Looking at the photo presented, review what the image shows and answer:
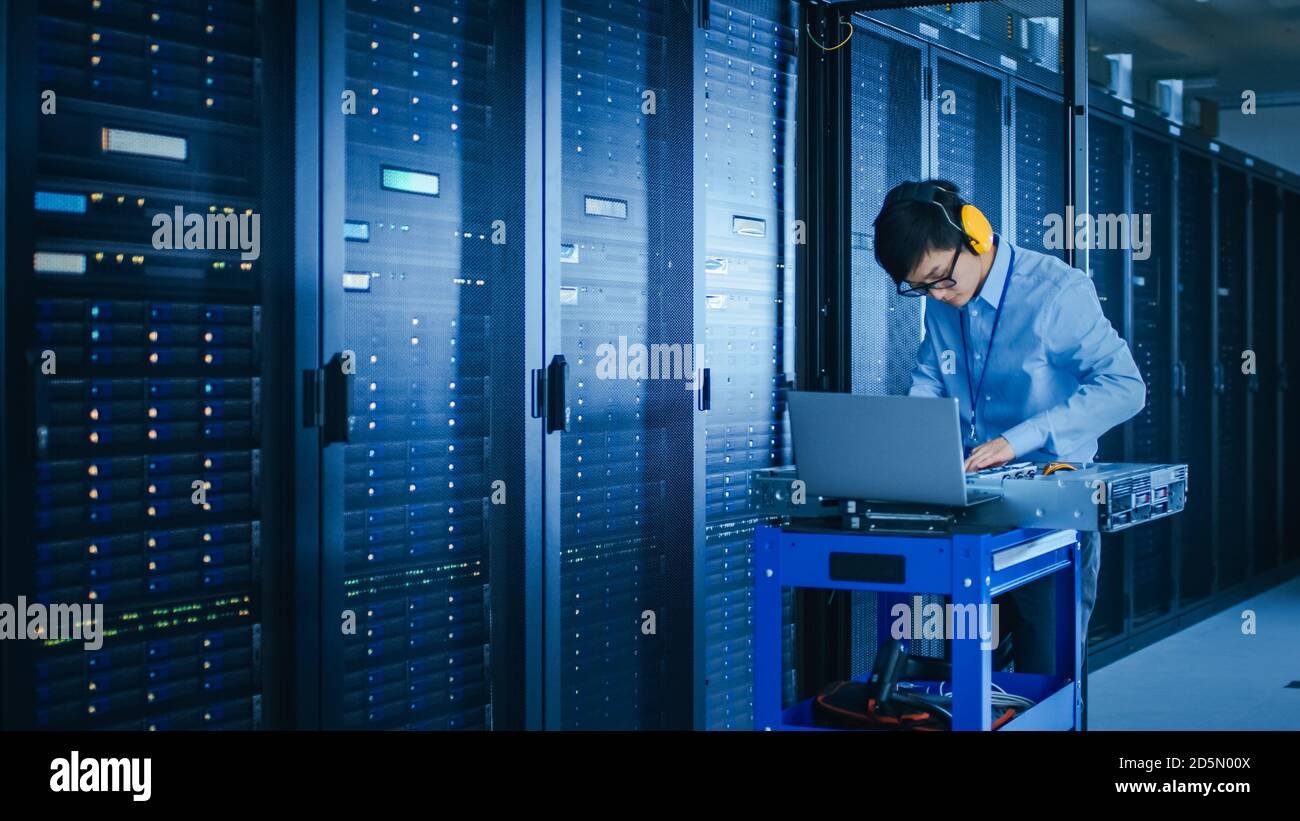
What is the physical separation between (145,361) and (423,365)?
62 centimetres

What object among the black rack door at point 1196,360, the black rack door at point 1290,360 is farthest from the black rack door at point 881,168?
the black rack door at point 1290,360

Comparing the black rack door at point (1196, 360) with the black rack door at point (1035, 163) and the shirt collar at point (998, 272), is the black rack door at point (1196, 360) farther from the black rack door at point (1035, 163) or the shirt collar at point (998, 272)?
the shirt collar at point (998, 272)

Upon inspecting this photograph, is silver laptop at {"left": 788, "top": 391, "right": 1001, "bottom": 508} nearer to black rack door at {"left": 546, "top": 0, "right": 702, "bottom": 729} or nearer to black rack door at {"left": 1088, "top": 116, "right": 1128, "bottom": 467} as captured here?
black rack door at {"left": 546, "top": 0, "right": 702, "bottom": 729}

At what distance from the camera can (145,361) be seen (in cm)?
216

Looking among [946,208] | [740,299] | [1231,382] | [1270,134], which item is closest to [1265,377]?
[1231,382]

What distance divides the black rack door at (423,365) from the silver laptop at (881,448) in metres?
0.64

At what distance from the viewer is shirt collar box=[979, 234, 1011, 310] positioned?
2943mm

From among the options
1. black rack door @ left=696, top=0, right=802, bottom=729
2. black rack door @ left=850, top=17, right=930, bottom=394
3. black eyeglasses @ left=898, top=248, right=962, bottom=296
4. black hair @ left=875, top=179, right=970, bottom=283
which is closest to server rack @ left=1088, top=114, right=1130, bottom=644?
black rack door @ left=850, top=17, right=930, bottom=394

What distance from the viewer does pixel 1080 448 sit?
2951 millimetres

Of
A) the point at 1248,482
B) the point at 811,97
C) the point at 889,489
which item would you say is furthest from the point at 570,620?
the point at 1248,482

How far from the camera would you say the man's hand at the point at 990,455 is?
8.66 ft

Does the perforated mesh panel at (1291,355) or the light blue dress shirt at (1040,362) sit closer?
the light blue dress shirt at (1040,362)
